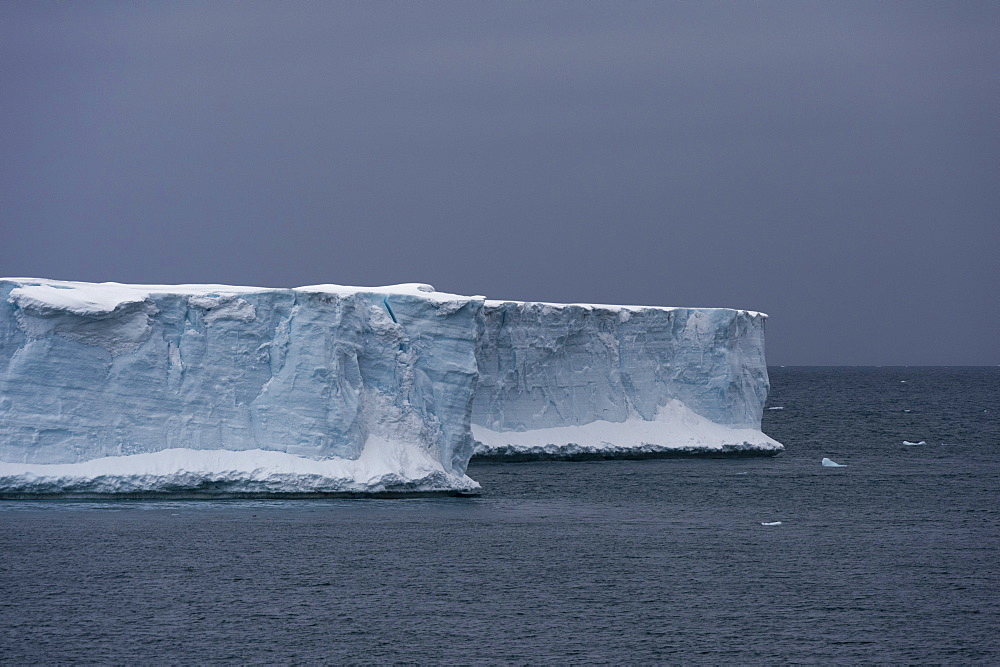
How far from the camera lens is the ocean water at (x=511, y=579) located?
14.2 meters

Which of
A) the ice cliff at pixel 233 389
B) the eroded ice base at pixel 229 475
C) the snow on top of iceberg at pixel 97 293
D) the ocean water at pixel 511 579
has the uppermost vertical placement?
the snow on top of iceberg at pixel 97 293

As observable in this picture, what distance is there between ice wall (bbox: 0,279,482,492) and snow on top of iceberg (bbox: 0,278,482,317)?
0.04 metres

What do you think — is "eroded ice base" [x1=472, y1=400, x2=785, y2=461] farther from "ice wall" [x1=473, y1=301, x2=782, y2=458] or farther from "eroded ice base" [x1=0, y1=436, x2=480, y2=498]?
"eroded ice base" [x1=0, y1=436, x2=480, y2=498]

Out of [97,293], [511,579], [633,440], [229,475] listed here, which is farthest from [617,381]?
[511,579]

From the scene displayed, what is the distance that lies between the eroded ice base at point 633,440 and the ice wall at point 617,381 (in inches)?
1.2

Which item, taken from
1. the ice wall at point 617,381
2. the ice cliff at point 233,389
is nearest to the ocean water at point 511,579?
the ice cliff at point 233,389

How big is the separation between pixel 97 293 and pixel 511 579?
33.0ft

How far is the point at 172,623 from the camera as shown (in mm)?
14828

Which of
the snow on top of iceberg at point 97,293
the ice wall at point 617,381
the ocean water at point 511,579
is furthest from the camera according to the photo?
the ice wall at point 617,381

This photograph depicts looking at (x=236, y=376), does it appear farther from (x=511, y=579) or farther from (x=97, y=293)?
(x=511, y=579)

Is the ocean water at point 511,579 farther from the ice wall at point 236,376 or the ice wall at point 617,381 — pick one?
the ice wall at point 617,381

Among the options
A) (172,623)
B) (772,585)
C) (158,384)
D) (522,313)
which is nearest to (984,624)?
(772,585)

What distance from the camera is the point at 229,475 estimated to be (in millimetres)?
22750

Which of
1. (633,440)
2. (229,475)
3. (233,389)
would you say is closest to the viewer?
(229,475)
